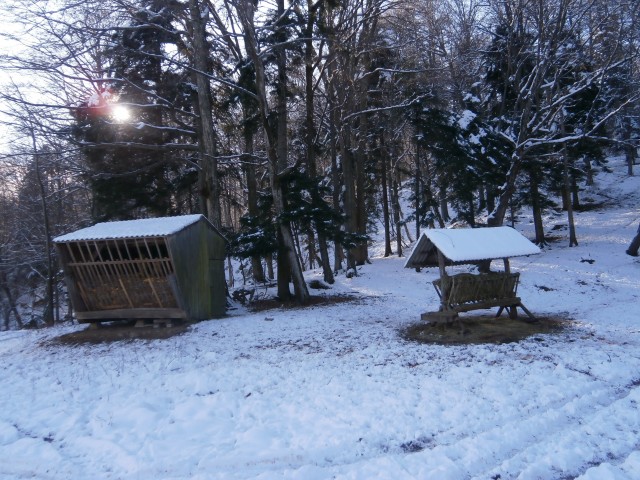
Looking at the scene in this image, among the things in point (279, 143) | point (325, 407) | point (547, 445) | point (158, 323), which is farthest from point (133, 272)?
point (547, 445)

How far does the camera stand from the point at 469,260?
33.9 ft

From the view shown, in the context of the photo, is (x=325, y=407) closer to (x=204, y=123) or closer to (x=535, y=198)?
(x=204, y=123)

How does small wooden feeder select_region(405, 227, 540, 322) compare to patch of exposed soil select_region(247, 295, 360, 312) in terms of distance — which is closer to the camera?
small wooden feeder select_region(405, 227, 540, 322)

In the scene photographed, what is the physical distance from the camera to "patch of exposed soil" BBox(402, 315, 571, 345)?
32.2 ft

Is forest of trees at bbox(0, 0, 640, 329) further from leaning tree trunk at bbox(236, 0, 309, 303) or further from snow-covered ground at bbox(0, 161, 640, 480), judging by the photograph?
snow-covered ground at bbox(0, 161, 640, 480)

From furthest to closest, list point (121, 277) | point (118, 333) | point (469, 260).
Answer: point (121, 277), point (118, 333), point (469, 260)

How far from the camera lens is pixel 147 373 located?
808 centimetres

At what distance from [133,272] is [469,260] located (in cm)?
877

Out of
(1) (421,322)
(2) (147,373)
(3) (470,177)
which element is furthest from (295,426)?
(3) (470,177)

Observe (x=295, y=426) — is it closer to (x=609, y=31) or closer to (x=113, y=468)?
(x=113, y=468)

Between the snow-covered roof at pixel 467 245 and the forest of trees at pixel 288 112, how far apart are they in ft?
20.3

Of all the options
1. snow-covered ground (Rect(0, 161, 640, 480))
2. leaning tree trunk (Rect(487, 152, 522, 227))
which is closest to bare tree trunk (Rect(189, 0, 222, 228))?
snow-covered ground (Rect(0, 161, 640, 480))

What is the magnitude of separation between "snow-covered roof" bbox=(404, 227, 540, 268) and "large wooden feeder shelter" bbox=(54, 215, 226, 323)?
6.19m

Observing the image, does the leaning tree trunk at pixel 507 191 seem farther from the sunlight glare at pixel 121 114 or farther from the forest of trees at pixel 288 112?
the sunlight glare at pixel 121 114
